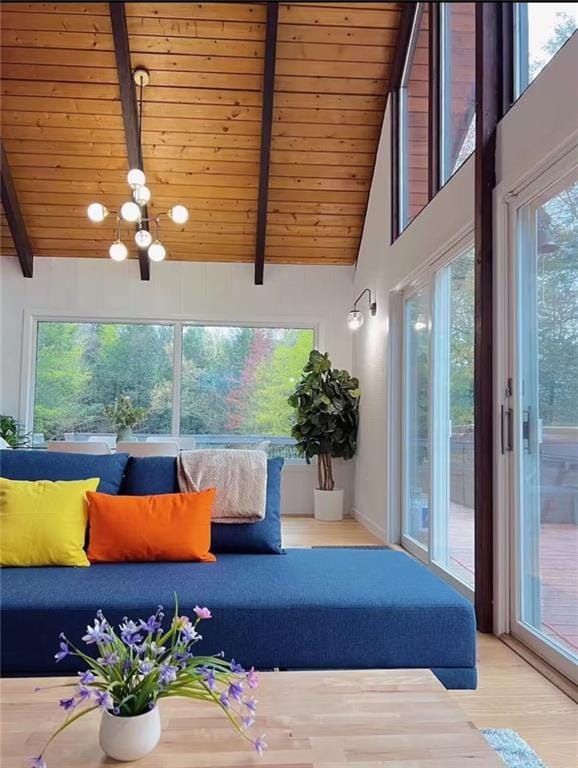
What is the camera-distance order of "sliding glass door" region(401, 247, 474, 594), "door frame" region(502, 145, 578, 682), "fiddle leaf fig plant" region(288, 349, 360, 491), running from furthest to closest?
"fiddle leaf fig plant" region(288, 349, 360, 491)
"sliding glass door" region(401, 247, 474, 594)
"door frame" region(502, 145, 578, 682)

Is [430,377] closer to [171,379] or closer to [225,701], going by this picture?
[225,701]

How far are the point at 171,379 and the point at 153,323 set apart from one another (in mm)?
666

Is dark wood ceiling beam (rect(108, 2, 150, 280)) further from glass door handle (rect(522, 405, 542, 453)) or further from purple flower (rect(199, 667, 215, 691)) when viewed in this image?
purple flower (rect(199, 667, 215, 691))

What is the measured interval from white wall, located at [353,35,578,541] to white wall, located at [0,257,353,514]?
343 millimetres

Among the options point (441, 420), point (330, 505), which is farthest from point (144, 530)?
point (330, 505)

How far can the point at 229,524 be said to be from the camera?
2656mm

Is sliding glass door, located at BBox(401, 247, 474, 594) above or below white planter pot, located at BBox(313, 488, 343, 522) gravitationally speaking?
above

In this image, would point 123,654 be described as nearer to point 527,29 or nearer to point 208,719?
point 208,719

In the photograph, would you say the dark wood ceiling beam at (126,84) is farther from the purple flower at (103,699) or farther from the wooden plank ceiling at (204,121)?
the purple flower at (103,699)

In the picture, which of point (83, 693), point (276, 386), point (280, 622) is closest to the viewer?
point (83, 693)

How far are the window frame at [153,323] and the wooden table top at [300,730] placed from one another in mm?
5192

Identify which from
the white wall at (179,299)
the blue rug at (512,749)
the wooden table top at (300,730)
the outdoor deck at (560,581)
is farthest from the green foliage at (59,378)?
the blue rug at (512,749)

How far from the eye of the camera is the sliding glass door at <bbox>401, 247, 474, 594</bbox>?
3.49 meters

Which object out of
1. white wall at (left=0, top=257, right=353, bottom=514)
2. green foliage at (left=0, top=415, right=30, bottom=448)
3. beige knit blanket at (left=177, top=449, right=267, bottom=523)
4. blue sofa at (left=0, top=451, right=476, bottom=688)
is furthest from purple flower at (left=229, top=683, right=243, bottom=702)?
white wall at (left=0, top=257, right=353, bottom=514)
